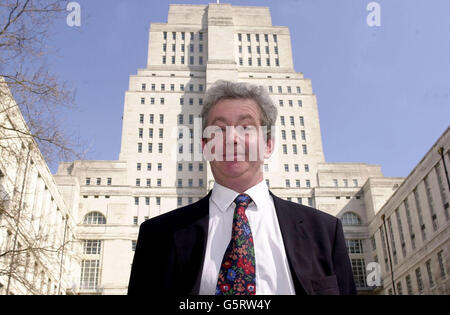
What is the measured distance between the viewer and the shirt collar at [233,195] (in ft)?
11.7

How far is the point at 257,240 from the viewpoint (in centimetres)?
335

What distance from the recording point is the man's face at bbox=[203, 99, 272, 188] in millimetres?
3523

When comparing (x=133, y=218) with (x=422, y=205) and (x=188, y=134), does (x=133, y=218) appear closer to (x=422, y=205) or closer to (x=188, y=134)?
(x=188, y=134)

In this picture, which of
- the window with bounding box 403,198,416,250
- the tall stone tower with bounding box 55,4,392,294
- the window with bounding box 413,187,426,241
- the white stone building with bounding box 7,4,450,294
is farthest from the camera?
the tall stone tower with bounding box 55,4,392,294

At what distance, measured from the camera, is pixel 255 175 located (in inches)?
144

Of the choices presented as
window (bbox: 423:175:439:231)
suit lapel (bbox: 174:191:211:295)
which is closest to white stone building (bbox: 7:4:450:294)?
window (bbox: 423:175:439:231)

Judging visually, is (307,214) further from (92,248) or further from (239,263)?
(92,248)

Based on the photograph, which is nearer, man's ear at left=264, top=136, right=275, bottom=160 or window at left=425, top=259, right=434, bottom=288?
man's ear at left=264, top=136, right=275, bottom=160

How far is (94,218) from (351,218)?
147ft

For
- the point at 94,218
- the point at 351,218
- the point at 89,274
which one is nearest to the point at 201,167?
the point at 94,218

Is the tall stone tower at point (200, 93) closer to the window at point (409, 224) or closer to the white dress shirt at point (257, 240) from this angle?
the window at point (409, 224)

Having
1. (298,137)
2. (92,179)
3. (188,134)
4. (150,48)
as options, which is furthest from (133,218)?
(150,48)

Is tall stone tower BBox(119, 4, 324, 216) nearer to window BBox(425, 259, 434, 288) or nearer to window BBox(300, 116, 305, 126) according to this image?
window BBox(300, 116, 305, 126)

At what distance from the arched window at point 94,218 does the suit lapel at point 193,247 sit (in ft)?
Answer: 245
